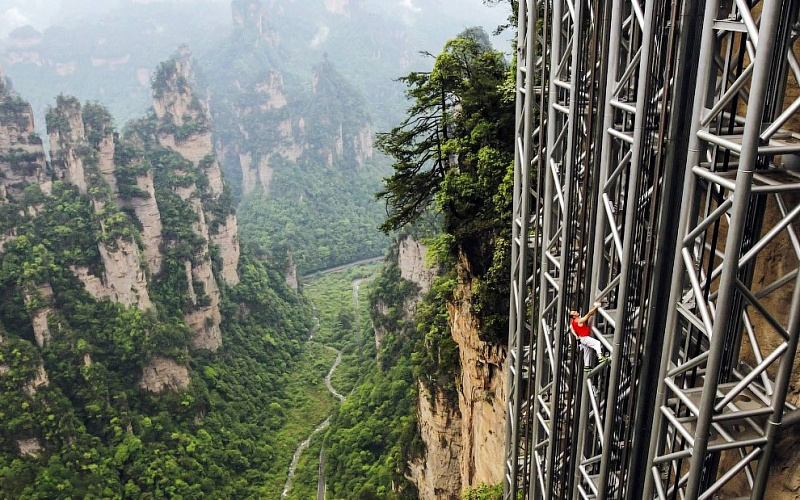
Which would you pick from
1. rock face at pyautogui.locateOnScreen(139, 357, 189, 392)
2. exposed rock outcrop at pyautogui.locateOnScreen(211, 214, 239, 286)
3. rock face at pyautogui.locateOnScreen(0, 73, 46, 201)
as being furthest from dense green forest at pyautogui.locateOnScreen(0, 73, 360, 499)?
exposed rock outcrop at pyautogui.locateOnScreen(211, 214, 239, 286)

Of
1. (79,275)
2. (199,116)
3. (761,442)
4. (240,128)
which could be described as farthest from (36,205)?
(240,128)

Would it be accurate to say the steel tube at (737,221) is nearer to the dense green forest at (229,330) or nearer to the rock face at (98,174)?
the dense green forest at (229,330)

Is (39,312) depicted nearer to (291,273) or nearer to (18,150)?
(18,150)

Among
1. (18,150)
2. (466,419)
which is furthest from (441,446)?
(18,150)

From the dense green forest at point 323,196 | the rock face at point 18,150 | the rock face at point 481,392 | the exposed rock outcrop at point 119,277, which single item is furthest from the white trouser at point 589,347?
the dense green forest at point 323,196

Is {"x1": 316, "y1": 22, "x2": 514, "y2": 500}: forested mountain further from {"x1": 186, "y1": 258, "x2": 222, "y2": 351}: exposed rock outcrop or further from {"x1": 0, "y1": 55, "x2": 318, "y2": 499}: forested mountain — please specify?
{"x1": 186, "y1": 258, "x2": 222, "y2": 351}: exposed rock outcrop

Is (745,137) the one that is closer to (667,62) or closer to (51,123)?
(667,62)
